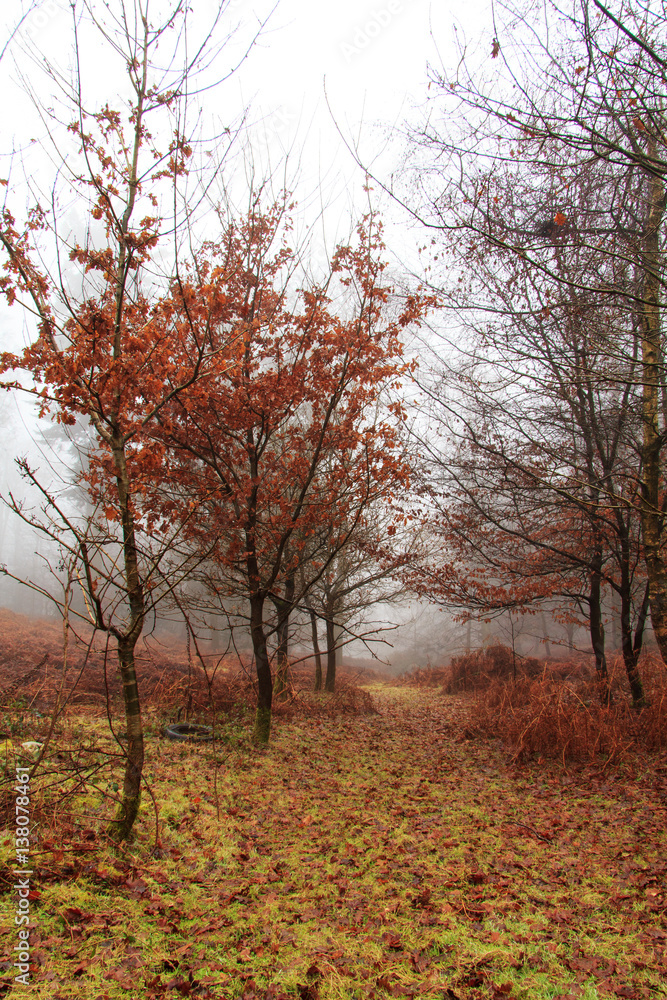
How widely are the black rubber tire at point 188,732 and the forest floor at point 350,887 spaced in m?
0.51

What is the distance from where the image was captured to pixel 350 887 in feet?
11.1

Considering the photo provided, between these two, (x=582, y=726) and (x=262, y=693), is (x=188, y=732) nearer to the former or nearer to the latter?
(x=262, y=693)

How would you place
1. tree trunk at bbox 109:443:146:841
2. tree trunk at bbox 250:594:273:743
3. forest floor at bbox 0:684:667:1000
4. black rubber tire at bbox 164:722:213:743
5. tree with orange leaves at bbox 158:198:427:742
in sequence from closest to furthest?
forest floor at bbox 0:684:667:1000
tree trunk at bbox 109:443:146:841
tree with orange leaves at bbox 158:198:427:742
black rubber tire at bbox 164:722:213:743
tree trunk at bbox 250:594:273:743

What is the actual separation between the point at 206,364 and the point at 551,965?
15.0ft

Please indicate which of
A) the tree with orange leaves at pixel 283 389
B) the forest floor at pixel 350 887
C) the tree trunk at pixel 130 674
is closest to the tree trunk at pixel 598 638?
the forest floor at pixel 350 887

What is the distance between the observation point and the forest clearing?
8.09ft

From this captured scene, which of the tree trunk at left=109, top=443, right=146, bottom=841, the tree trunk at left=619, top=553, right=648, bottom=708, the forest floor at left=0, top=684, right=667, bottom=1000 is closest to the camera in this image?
the forest floor at left=0, top=684, right=667, bottom=1000

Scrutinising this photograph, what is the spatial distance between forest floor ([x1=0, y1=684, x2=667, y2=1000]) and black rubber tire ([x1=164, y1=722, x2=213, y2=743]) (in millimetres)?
513

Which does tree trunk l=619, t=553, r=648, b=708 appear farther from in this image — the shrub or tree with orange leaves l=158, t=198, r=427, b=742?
tree with orange leaves l=158, t=198, r=427, b=742

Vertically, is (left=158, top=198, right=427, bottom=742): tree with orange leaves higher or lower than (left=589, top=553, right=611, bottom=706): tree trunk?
higher

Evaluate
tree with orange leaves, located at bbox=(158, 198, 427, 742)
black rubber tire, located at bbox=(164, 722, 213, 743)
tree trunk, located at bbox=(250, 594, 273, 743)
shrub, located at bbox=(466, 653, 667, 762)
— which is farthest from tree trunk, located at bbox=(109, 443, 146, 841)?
shrub, located at bbox=(466, 653, 667, 762)

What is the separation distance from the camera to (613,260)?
4.63 metres

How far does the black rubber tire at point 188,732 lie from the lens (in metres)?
6.09

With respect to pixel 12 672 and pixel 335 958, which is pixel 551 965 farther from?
pixel 12 672
